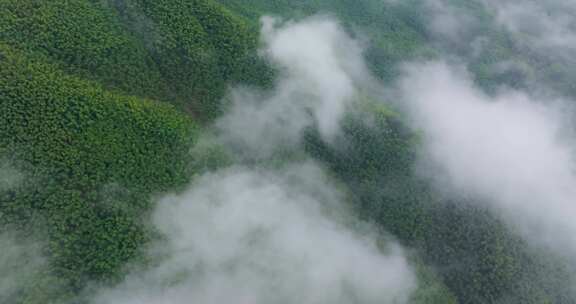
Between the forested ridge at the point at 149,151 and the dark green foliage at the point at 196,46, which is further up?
the dark green foliage at the point at 196,46

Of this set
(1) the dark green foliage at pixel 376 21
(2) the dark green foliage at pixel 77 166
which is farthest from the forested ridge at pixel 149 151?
(1) the dark green foliage at pixel 376 21

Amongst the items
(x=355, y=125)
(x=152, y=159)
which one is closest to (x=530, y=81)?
(x=355, y=125)

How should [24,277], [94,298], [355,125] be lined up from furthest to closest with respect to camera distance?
[355,125] < [94,298] < [24,277]

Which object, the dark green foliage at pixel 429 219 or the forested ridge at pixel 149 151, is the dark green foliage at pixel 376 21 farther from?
the dark green foliage at pixel 429 219

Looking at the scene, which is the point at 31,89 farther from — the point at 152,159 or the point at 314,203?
the point at 314,203

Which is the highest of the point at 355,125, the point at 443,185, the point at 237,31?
the point at 237,31

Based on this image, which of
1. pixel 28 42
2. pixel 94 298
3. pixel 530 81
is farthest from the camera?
pixel 530 81

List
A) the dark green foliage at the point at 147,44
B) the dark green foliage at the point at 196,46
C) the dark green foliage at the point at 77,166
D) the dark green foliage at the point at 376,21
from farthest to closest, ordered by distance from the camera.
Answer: the dark green foliage at the point at 376,21 < the dark green foliage at the point at 196,46 < the dark green foliage at the point at 147,44 < the dark green foliage at the point at 77,166

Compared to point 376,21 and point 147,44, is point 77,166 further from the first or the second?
point 376,21
